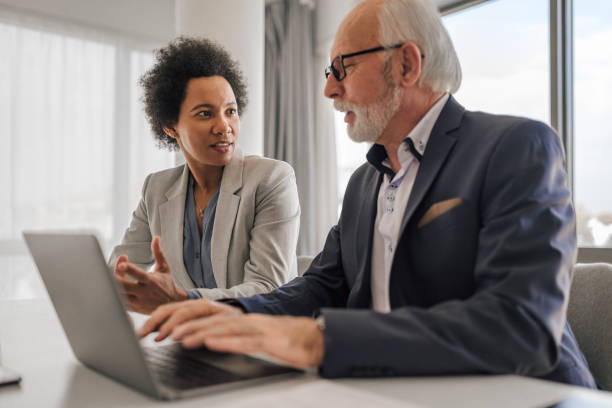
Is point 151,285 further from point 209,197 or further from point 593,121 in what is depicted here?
point 593,121

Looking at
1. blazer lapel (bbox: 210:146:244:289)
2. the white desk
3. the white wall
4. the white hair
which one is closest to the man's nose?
the white hair

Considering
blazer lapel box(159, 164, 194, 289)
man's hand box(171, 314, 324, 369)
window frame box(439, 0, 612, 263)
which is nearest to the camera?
man's hand box(171, 314, 324, 369)

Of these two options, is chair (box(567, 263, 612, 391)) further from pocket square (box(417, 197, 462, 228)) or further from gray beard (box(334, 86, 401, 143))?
gray beard (box(334, 86, 401, 143))

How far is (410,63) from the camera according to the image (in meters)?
1.19

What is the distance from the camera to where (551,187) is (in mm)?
851

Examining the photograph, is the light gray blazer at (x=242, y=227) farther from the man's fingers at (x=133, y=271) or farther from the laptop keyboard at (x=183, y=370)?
the laptop keyboard at (x=183, y=370)

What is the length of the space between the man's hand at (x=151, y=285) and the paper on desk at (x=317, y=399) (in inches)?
20.2

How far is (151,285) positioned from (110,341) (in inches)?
16.7

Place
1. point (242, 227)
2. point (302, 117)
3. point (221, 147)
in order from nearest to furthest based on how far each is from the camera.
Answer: point (242, 227) < point (221, 147) < point (302, 117)

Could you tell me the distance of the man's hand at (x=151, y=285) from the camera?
1068 mm

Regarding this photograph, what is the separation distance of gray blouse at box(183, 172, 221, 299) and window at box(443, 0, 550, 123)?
7.50ft

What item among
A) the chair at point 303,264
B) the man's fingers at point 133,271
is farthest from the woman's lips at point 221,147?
the man's fingers at point 133,271

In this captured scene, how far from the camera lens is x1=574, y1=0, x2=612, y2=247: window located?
9.63 ft

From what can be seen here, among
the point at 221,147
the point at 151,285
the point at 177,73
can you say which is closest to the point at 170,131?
the point at 177,73
